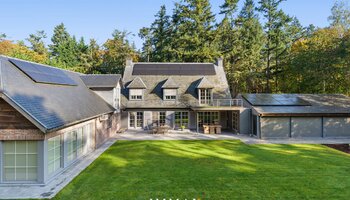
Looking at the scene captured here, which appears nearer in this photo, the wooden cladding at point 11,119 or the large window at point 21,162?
the wooden cladding at point 11,119

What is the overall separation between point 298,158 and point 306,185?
4174mm

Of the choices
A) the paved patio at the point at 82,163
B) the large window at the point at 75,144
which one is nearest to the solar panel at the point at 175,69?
the paved patio at the point at 82,163

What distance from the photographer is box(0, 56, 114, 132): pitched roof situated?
780 cm

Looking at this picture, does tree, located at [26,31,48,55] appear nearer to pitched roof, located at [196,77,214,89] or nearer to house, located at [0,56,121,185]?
pitched roof, located at [196,77,214,89]

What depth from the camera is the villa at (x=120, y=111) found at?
26.8 ft

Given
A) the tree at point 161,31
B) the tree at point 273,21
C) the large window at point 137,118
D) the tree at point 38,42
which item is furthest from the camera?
the tree at point 38,42

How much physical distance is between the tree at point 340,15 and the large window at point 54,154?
3274cm

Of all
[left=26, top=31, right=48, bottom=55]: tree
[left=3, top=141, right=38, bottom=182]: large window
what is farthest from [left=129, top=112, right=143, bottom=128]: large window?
[left=26, top=31, right=48, bottom=55]: tree

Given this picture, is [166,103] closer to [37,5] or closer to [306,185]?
[306,185]

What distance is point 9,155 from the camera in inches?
321

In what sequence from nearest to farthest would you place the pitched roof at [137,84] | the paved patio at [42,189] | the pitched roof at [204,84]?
the paved patio at [42,189] < the pitched roof at [204,84] < the pitched roof at [137,84]

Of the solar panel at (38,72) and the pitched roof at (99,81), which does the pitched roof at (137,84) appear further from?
the solar panel at (38,72)

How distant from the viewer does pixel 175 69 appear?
971 inches

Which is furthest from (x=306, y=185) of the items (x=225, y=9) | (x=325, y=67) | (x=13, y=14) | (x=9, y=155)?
(x=13, y=14)
